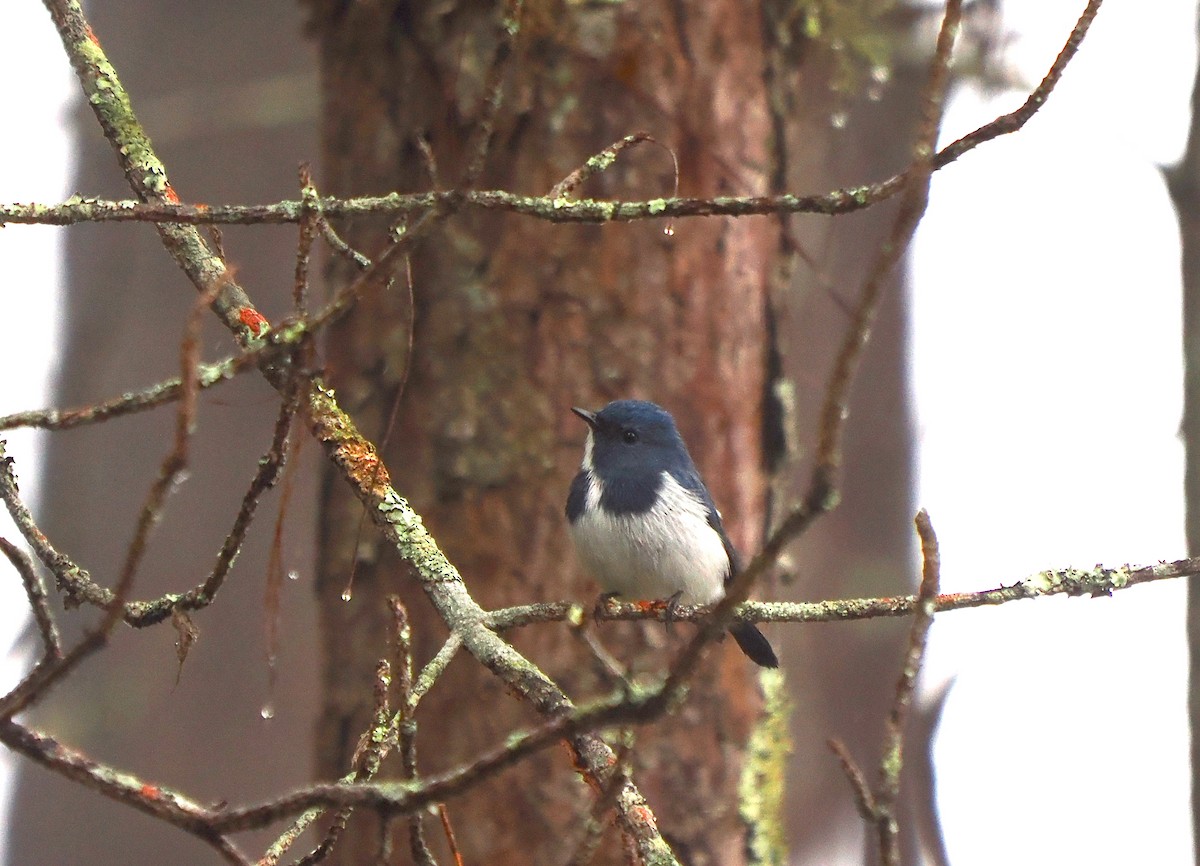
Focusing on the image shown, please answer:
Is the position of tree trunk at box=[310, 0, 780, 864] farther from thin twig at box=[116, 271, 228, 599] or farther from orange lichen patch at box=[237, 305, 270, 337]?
thin twig at box=[116, 271, 228, 599]

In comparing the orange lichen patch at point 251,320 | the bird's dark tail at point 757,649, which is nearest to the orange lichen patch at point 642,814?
the orange lichen patch at point 251,320

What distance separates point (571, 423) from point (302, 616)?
3643mm

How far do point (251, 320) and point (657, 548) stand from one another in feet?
5.12

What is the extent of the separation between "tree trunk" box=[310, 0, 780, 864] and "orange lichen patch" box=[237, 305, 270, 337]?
1129 mm

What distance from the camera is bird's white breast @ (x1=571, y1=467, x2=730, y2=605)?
11.1 ft

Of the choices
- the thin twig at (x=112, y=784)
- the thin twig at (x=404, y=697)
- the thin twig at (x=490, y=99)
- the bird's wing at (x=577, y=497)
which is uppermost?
the bird's wing at (x=577, y=497)

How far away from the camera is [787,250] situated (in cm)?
382

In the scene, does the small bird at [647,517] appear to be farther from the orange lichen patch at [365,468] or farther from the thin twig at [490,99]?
the thin twig at [490,99]

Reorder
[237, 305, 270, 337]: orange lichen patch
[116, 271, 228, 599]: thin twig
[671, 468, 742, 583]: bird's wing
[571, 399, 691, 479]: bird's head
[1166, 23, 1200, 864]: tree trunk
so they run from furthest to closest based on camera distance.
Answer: [671, 468, 742, 583]: bird's wing → [571, 399, 691, 479]: bird's head → [1166, 23, 1200, 864]: tree trunk → [237, 305, 270, 337]: orange lichen patch → [116, 271, 228, 599]: thin twig

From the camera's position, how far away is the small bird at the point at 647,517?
3408mm

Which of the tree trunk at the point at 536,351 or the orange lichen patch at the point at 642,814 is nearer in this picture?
the orange lichen patch at the point at 642,814

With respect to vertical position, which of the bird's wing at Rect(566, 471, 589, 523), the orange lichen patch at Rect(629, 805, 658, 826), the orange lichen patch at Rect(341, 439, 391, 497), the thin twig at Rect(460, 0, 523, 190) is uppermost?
the bird's wing at Rect(566, 471, 589, 523)

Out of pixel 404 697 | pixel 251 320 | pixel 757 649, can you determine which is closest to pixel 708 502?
pixel 757 649

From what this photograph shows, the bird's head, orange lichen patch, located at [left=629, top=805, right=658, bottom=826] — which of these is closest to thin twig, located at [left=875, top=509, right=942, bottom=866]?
orange lichen patch, located at [left=629, top=805, right=658, bottom=826]
